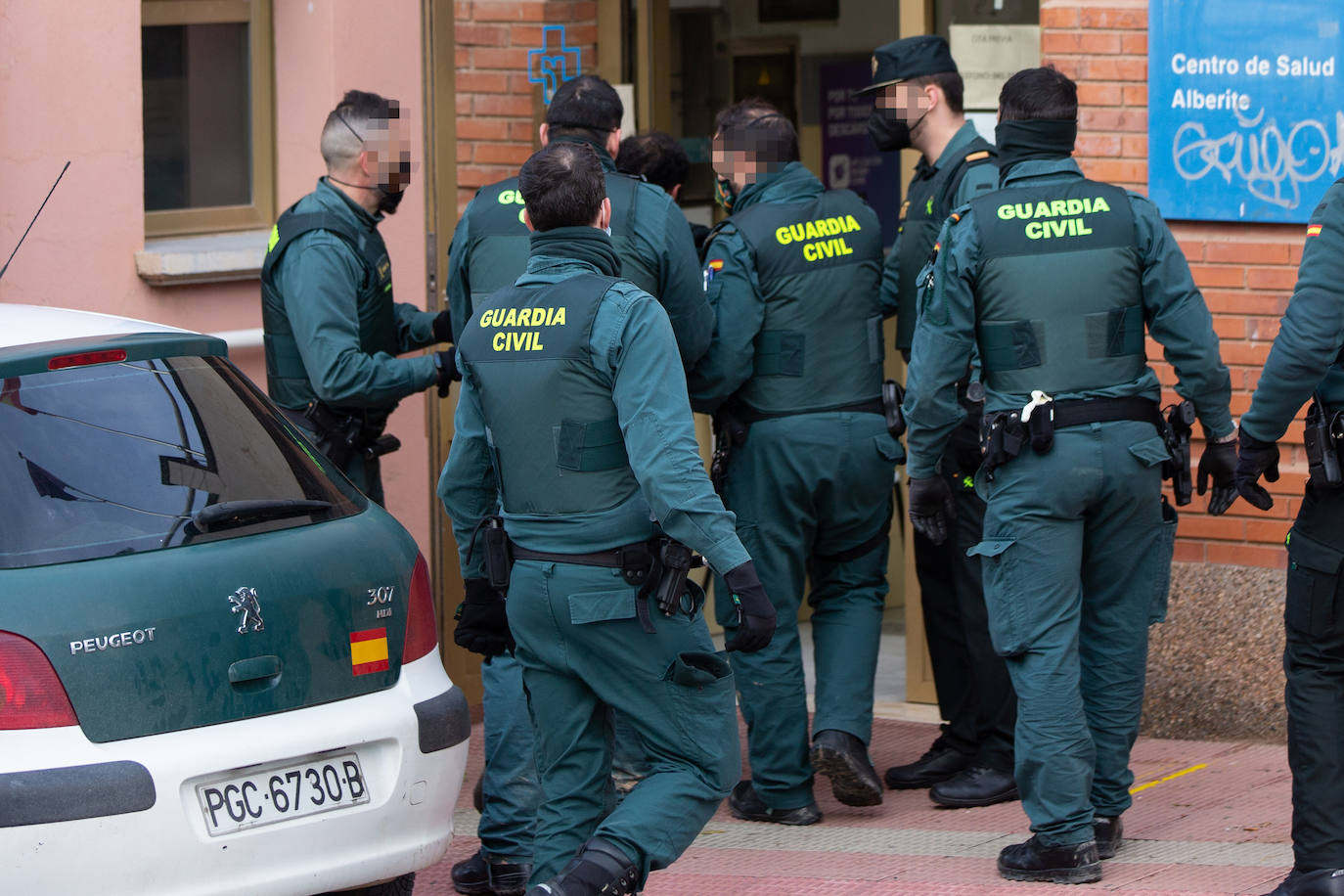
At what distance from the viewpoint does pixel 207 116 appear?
6.95 metres

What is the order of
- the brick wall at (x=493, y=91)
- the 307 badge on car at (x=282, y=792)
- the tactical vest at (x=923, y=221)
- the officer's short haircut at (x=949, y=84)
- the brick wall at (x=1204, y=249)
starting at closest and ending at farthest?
the 307 badge on car at (x=282, y=792), the tactical vest at (x=923, y=221), the officer's short haircut at (x=949, y=84), the brick wall at (x=1204, y=249), the brick wall at (x=493, y=91)

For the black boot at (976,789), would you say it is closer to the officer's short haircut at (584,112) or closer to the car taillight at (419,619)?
the car taillight at (419,619)

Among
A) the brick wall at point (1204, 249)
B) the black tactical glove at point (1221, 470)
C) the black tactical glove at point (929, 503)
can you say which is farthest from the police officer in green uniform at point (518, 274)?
the brick wall at point (1204, 249)

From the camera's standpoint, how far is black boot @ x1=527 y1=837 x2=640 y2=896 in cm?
376

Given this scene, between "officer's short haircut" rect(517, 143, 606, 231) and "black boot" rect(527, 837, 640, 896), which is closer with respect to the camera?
"black boot" rect(527, 837, 640, 896)

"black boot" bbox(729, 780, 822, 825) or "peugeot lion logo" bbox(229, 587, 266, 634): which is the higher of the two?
"peugeot lion logo" bbox(229, 587, 266, 634)

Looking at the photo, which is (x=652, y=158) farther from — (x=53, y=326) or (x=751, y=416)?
(x=53, y=326)

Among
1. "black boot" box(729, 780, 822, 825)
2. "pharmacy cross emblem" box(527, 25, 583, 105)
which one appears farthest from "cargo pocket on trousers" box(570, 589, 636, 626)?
"pharmacy cross emblem" box(527, 25, 583, 105)

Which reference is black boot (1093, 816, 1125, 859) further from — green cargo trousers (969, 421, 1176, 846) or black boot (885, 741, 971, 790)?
black boot (885, 741, 971, 790)

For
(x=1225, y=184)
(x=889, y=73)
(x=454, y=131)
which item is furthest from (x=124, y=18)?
(x=1225, y=184)

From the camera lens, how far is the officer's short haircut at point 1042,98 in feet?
16.0

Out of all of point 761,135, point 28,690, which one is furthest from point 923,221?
point 28,690

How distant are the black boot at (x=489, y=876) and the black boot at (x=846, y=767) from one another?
1070mm

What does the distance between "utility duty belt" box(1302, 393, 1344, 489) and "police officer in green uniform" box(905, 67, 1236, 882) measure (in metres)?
0.56
